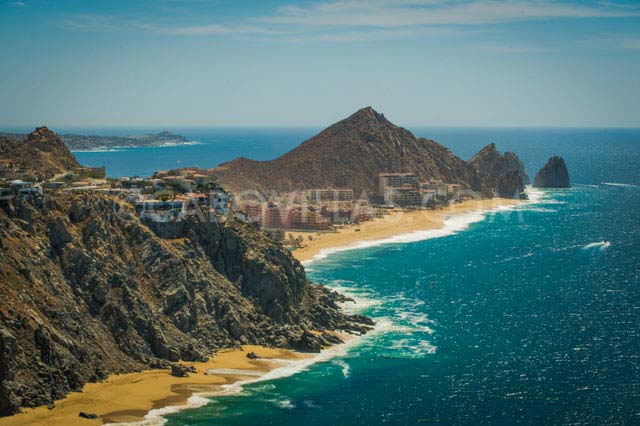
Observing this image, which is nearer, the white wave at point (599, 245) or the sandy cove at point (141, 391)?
the sandy cove at point (141, 391)

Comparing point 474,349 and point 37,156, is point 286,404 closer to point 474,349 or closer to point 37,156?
point 474,349

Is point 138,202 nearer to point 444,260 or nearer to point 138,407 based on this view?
point 138,407

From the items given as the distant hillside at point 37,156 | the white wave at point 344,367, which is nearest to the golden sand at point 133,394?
the white wave at point 344,367

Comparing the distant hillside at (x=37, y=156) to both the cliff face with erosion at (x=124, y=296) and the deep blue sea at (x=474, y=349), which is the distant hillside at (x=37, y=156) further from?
the deep blue sea at (x=474, y=349)

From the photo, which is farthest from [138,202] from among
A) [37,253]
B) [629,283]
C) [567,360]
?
[629,283]

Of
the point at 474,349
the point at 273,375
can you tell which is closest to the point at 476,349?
the point at 474,349

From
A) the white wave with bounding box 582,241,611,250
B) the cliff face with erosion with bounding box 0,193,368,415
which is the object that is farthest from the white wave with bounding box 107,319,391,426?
the white wave with bounding box 582,241,611,250
